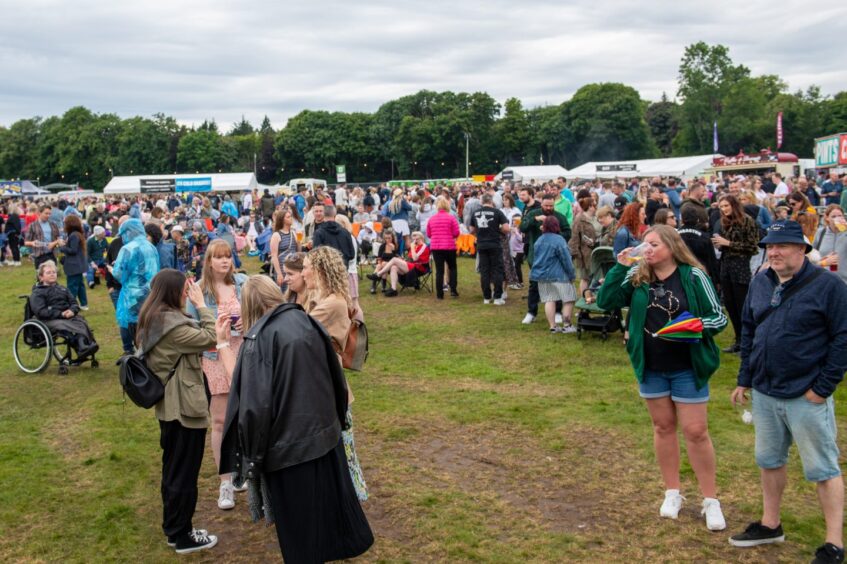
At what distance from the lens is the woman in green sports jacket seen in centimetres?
459

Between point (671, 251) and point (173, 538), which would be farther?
point (173, 538)

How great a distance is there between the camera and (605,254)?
1005cm

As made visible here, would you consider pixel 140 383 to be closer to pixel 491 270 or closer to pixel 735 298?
pixel 735 298

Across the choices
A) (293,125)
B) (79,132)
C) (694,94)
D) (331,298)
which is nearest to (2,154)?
(79,132)

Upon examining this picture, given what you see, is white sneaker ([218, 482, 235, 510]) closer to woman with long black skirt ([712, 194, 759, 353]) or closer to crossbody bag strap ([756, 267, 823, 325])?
crossbody bag strap ([756, 267, 823, 325])

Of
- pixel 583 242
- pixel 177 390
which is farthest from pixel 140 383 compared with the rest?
pixel 583 242

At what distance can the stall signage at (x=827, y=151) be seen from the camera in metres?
33.2

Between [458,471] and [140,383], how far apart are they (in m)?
2.59

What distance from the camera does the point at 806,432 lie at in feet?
13.4

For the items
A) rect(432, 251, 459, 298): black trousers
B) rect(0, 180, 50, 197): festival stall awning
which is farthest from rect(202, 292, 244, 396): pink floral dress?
rect(0, 180, 50, 197): festival stall awning

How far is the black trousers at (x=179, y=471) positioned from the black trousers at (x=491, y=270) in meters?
8.78

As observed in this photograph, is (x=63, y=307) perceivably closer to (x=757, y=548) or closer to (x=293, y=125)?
(x=757, y=548)

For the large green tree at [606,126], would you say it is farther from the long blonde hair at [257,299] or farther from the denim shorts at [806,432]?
the long blonde hair at [257,299]

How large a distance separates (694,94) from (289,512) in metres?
91.6
